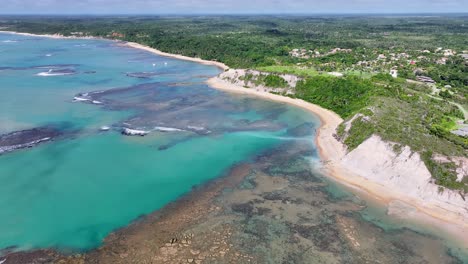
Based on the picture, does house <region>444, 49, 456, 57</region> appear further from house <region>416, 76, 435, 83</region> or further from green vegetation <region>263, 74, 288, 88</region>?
green vegetation <region>263, 74, 288, 88</region>

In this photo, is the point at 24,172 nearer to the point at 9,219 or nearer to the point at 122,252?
the point at 9,219

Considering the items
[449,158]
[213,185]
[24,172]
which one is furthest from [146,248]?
[449,158]

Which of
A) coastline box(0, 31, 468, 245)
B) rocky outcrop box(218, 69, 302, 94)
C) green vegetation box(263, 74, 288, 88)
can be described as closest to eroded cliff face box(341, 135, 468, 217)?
coastline box(0, 31, 468, 245)

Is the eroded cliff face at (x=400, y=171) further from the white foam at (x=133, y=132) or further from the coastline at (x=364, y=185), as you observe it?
the white foam at (x=133, y=132)

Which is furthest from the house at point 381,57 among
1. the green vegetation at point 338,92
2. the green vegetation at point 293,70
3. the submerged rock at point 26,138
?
the submerged rock at point 26,138

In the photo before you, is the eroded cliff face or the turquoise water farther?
the eroded cliff face

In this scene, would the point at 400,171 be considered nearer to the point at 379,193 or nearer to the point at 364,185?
the point at 379,193
